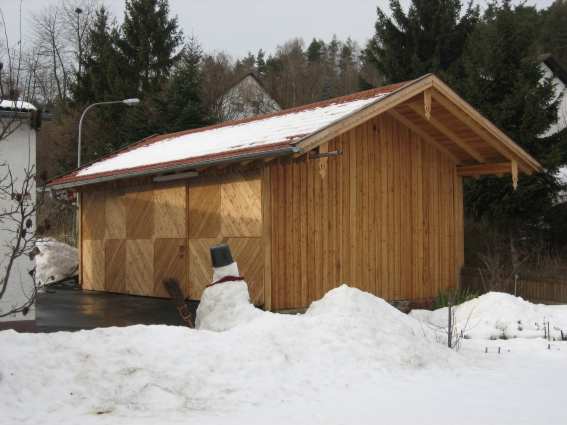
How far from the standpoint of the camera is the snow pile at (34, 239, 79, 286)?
1908cm

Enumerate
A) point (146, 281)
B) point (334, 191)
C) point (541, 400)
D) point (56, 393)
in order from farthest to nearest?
point (146, 281)
point (334, 191)
point (541, 400)
point (56, 393)

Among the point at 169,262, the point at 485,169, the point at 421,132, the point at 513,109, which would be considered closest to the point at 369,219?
the point at 421,132

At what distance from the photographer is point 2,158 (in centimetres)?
948

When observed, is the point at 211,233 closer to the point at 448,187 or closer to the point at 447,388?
the point at 448,187

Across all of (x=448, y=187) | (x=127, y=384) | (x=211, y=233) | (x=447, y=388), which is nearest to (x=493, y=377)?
(x=447, y=388)

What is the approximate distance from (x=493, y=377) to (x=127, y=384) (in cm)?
428

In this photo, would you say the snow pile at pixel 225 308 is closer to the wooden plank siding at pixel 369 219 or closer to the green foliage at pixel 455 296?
the wooden plank siding at pixel 369 219

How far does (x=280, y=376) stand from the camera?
25.5 ft

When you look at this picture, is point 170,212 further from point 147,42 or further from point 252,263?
Answer: point 147,42

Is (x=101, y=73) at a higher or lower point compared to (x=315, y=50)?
lower

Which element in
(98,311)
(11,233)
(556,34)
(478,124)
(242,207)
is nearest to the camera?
(11,233)

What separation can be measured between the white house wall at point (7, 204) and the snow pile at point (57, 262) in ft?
31.2

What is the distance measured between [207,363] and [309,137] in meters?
4.61

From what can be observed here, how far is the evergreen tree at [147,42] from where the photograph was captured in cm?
3706
